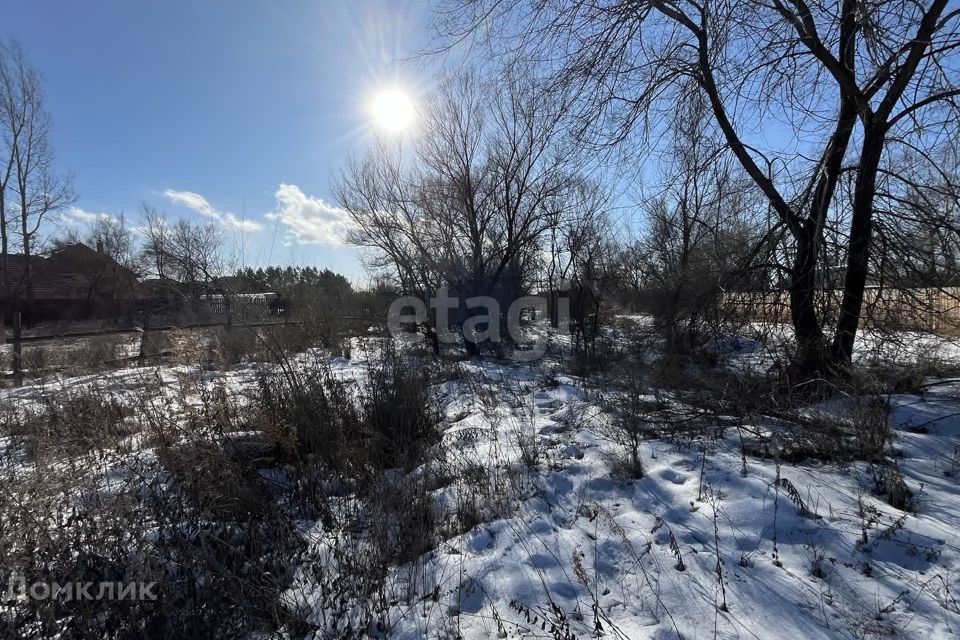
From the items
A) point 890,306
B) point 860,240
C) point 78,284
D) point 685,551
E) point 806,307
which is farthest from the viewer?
point 78,284

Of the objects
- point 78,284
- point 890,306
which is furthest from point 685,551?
point 78,284

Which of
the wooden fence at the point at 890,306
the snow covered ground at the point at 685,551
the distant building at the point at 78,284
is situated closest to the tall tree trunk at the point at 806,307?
the wooden fence at the point at 890,306

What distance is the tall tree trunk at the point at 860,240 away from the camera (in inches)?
171

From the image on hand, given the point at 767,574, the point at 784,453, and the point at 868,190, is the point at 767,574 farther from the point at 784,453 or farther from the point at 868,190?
the point at 868,190

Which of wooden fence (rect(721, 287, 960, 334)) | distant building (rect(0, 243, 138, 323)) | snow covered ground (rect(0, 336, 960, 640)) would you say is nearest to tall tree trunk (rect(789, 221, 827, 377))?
wooden fence (rect(721, 287, 960, 334))

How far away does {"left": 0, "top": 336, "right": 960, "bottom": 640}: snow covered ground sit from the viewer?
1745 mm

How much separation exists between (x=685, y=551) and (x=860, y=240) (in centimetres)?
433

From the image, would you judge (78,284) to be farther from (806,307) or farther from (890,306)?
(890,306)

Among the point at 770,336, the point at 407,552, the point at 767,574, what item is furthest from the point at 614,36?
the point at 407,552

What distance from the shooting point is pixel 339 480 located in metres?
3.34

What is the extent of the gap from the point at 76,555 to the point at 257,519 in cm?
94

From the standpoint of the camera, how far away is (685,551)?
2166mm

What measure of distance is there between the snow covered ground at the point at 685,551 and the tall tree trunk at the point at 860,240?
1198 millimetres

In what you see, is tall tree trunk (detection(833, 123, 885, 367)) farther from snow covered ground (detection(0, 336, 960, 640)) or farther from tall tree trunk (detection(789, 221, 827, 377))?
snow covered ground (detection(0, 336, 960, 640))
